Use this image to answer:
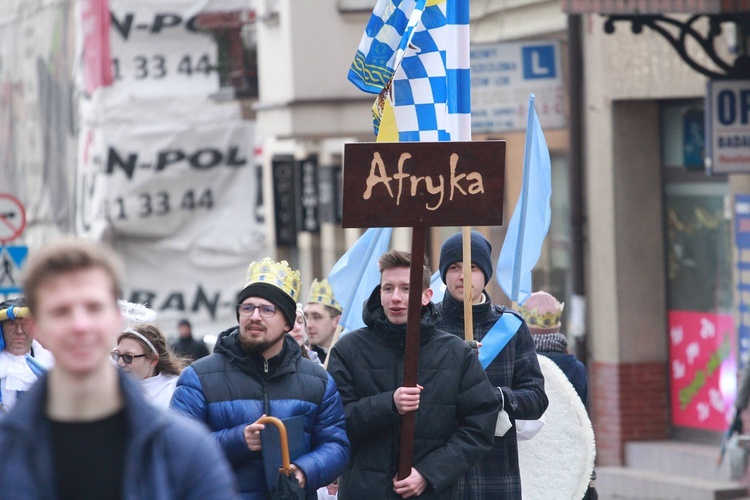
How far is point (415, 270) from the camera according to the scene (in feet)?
20.3

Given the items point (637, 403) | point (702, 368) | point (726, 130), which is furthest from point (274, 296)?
point (637, 403)

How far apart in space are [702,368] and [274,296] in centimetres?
867

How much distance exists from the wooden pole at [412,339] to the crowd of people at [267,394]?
5 centimetres

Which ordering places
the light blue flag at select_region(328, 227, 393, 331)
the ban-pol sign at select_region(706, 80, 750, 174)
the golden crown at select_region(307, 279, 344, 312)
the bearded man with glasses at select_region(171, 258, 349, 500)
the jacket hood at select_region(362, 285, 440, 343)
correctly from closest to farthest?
the bearded man with glasses at select_region(171, 258, 349, 500) < the jacket hood at select_region(362, 285, 440, 343) < the light blue flag at select_region(328, 227, 393, 331) < the golden crown at select_region(307, 279, 344, 312) < the ban-pol sign at select_region(706, 80, 750, 174)

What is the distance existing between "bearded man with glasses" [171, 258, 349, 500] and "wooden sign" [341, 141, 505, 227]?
0.48 meters

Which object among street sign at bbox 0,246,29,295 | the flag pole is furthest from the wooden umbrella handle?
street sign at bbox 0,246,29,295

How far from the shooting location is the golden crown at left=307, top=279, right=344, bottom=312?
32.7ft

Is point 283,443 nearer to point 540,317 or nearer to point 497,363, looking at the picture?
point 497,363

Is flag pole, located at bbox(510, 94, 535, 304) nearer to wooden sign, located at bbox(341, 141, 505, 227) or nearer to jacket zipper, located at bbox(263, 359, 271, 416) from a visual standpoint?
wooden sign, located at bbox(341, 141, 505, 227)

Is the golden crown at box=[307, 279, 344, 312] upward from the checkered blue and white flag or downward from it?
downward

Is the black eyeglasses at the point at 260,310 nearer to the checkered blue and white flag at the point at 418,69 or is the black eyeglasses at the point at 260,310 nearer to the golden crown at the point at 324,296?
the checkered blue and white flag at the point at 418,69

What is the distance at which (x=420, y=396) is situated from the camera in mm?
6383

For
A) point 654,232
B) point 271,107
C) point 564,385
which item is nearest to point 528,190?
point 564,385

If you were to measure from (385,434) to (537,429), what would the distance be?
3.79 feet
